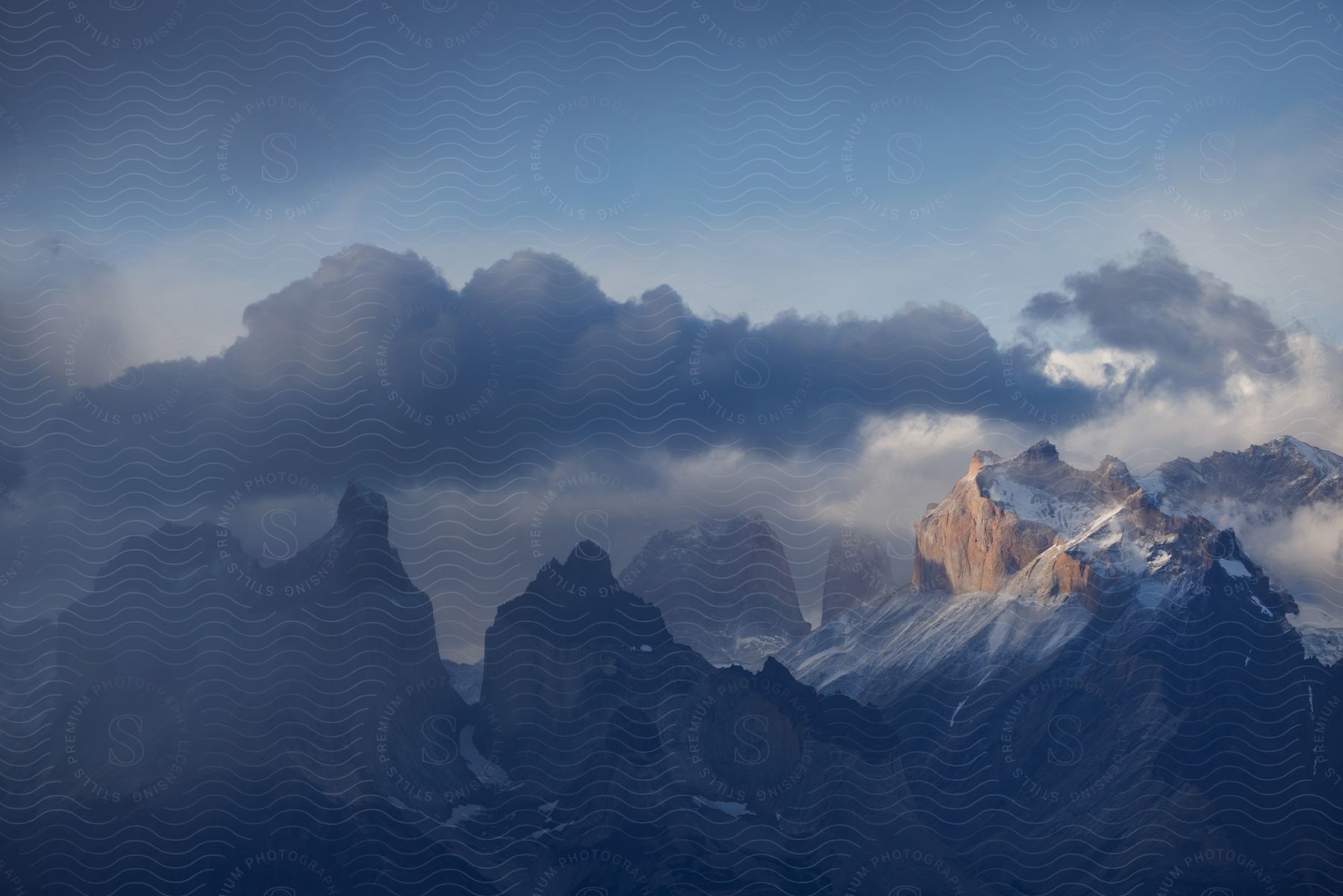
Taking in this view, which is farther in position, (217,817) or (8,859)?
(217,817)

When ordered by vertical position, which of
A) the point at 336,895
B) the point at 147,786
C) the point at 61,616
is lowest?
the point at 336,895

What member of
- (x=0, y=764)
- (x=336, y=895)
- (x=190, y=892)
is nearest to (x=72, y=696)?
(x=0, y=764)

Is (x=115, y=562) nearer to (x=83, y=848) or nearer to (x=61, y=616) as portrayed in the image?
(x=61, y=616)

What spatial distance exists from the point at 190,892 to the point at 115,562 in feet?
131

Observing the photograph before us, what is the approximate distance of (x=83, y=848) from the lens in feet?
625

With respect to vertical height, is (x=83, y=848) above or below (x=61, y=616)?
below

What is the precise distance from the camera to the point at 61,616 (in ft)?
615

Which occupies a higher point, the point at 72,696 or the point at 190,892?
the point at 72,696

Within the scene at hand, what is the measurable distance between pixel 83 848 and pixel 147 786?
11.5 m

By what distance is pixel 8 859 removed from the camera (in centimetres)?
18562

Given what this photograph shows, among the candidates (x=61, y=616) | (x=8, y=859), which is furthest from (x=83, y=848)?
(x=61, y=616)

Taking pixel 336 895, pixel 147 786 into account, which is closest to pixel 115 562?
pixel 147 786

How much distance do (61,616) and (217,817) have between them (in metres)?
32.2

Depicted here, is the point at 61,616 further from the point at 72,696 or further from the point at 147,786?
the point at 147,786
